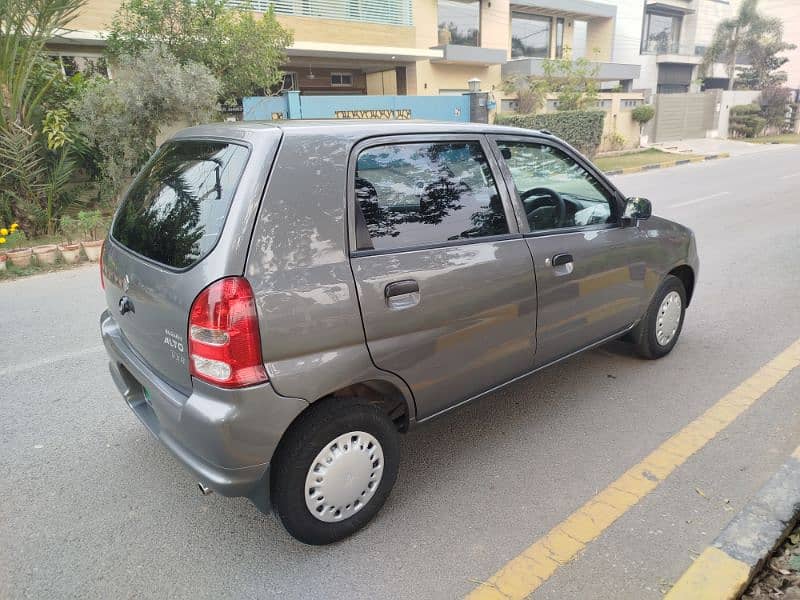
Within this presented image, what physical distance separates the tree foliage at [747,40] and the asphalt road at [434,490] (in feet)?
126

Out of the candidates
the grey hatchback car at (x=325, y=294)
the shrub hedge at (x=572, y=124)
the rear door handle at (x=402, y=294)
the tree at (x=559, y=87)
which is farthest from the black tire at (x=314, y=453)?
the tree at (x=559, y=87)

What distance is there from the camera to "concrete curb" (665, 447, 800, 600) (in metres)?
2.18

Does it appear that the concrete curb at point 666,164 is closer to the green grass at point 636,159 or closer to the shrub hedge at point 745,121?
the green grass at point 636,159

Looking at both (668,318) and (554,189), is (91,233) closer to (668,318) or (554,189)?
(554,189)

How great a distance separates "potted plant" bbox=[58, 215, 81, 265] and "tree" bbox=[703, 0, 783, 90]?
128 ft

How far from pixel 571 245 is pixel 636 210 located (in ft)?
2.19

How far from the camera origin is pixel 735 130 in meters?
30.8

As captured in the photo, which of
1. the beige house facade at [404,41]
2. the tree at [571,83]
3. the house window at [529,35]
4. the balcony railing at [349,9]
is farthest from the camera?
the house window at [529,35]

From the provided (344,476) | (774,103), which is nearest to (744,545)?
(344,476)

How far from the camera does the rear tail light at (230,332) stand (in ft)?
6.82

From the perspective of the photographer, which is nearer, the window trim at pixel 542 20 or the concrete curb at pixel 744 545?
the concrete curb at pixel 744 545

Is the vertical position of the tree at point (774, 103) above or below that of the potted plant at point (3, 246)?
above

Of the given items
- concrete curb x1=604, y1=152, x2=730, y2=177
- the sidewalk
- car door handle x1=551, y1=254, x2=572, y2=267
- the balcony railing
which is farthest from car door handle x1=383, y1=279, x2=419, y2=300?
the sidewalk

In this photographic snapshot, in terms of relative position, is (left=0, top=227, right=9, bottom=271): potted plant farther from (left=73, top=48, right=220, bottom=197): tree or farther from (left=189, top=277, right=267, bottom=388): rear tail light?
(left=189, top=277, right=267, bottom=388): rear tail light
